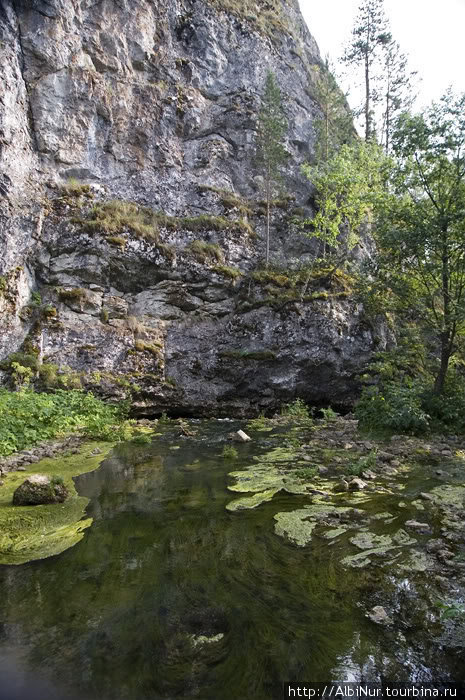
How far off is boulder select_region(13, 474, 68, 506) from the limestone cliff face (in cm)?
999

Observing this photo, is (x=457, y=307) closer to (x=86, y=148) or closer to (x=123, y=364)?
(x=123, y=364)

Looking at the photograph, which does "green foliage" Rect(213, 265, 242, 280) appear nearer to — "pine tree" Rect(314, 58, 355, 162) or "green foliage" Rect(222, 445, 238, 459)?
"green foliage" Rect(222, 445, 238, 459)

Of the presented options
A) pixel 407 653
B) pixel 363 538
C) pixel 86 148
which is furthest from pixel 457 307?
pixel 86 148

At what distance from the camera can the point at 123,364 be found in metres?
17.0

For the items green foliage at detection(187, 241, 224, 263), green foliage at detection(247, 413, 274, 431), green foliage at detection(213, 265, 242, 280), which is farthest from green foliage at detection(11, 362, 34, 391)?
green foliage at detection(213, 265, 242, 280)

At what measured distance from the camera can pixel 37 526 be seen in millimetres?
5258

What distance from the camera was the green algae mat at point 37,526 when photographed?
180 inches

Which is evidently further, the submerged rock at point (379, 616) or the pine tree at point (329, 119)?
the pine tree at point (329, 119)

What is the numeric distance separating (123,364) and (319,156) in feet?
70.9

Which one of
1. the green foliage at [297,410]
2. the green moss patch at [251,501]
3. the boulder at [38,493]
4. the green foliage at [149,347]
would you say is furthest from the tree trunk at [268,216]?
the boulder at [38,493]

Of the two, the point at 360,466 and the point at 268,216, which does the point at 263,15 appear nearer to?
the point at 268,216

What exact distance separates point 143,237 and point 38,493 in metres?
15.8

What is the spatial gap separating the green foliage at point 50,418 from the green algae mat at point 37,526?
243cm

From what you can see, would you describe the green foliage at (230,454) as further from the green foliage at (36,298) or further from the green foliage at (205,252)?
the green foliage at (205,252)
